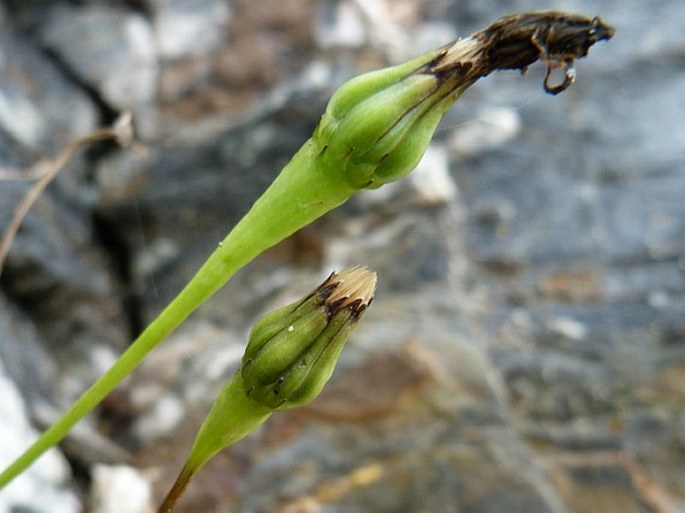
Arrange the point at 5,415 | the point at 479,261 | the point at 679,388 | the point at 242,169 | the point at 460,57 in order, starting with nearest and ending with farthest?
the point at 460,57 → the point at 5,415 → the point at 679,388 → the point at 242,169 → the point at 479,261

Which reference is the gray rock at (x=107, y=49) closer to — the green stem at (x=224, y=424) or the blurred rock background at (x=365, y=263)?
the blurred rock background at (x=365, y=263)

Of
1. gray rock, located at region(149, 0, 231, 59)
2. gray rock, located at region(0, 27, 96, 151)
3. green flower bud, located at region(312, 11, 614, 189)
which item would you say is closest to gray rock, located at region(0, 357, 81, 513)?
gray rock, located at region(0, 27, 96, 151)

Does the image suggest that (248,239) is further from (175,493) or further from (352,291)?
(175,493)

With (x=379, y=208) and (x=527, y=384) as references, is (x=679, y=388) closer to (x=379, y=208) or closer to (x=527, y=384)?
(x=527, y=384)

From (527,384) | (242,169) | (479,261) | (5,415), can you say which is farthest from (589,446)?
(5,415)

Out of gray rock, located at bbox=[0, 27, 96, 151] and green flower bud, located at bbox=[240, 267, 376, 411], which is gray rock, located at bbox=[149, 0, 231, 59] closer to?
gray rock, located at bbox=[0, 27, 96, 151]

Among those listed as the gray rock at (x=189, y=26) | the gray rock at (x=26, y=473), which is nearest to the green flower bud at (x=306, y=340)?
the gray rock at (x=26, y=473)

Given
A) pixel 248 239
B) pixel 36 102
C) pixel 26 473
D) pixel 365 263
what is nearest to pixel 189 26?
pixel 36 102
